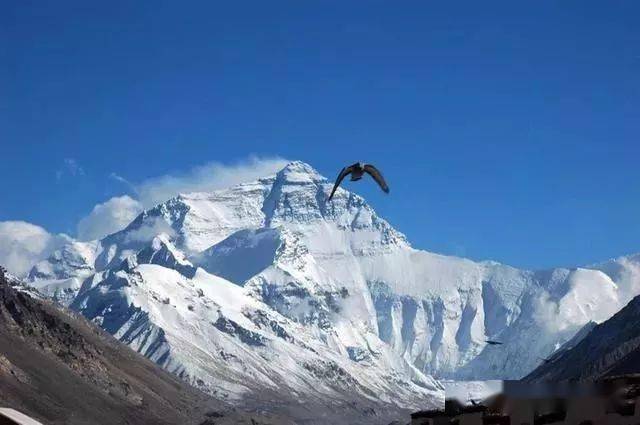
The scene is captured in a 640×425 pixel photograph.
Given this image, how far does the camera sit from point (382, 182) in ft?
158

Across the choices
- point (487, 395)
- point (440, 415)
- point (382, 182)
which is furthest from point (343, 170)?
point (487, 395)

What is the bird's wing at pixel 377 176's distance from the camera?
48.1m

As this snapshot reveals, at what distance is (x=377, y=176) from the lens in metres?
48.5

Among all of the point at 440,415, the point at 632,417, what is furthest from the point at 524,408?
the point at 440,415

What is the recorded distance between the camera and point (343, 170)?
4991 centimetres

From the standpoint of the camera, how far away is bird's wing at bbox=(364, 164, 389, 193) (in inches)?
1895

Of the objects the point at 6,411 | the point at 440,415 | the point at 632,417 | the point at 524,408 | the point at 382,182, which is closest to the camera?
the point at 6,411

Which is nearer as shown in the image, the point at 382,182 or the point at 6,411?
the point at 6,411

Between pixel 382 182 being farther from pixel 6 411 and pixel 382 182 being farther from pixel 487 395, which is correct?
pixel 6 411

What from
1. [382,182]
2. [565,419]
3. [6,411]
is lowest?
[6,411]

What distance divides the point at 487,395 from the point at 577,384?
4.39 metres

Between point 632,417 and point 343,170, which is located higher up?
point 343,170

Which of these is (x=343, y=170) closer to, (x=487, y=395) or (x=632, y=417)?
(x=487, y=395)

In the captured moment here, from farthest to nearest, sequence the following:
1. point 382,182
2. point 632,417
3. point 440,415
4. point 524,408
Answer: point 382,182, point 440,415, point 524,408, point 632,417
